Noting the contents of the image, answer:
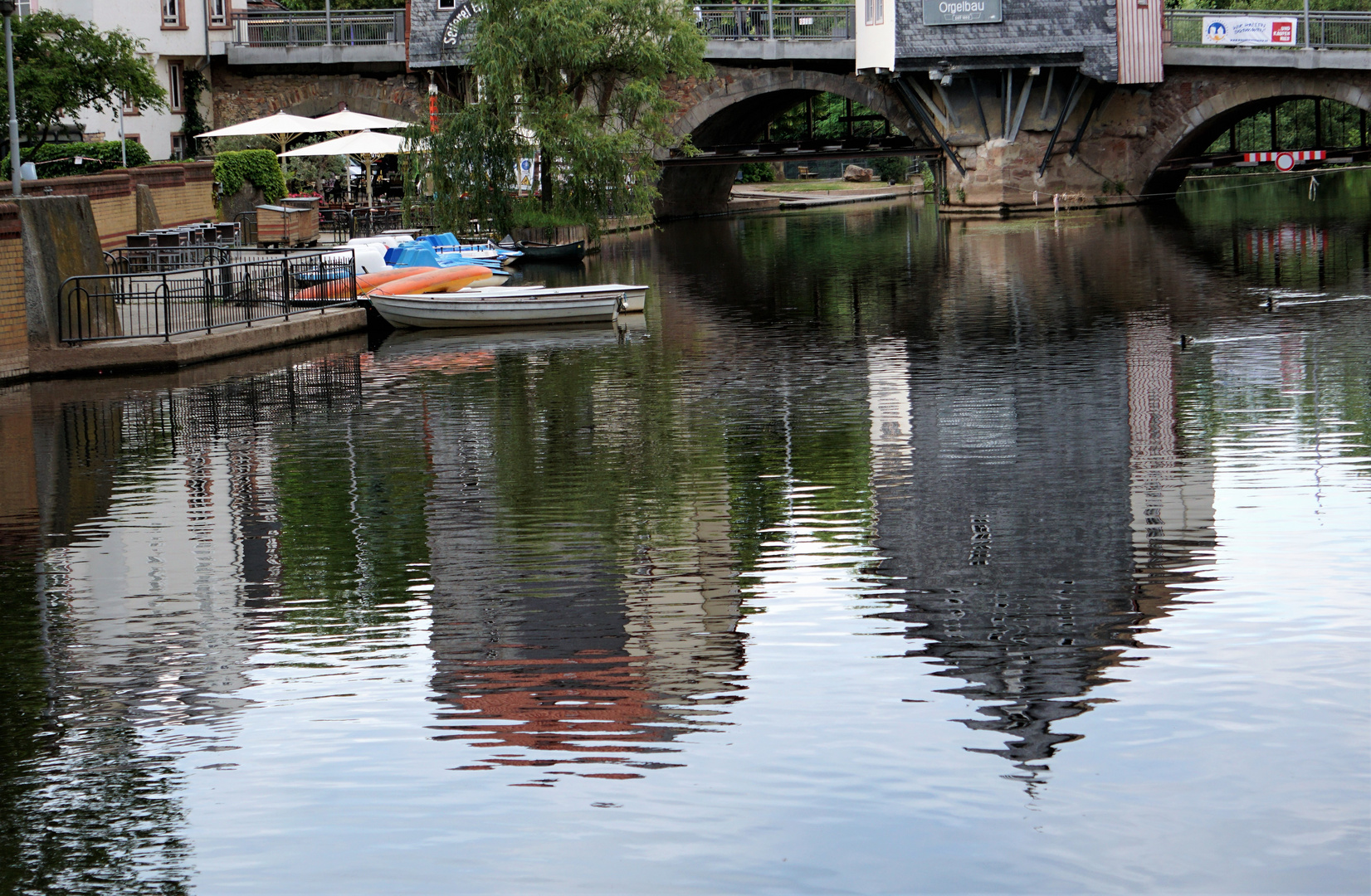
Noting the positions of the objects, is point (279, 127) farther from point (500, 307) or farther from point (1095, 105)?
point (1095, 105)

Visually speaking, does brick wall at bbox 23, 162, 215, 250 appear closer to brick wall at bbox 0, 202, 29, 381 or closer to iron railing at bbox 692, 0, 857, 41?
brick wall at bbox 0, 202, 29, 381

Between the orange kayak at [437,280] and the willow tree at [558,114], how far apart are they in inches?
397

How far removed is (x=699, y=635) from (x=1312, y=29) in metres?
49.5

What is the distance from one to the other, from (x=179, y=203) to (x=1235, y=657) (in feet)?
121

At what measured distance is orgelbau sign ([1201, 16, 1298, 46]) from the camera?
5056 centimetres

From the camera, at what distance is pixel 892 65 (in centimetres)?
5344

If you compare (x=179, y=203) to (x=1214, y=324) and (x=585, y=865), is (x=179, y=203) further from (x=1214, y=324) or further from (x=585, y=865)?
(x=585, y=865)

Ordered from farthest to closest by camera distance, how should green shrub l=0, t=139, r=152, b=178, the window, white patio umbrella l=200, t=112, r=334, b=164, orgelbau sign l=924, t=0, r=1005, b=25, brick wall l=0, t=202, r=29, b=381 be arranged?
1. the window
2. orgelbau sign l=924, t=0, r=1005, b=25
3. white patio umbrella l=200, t=112, r=334, b=164
4. green shrub l=0, t=139, r=152, b=178
5. brick wall l=0, t=202, r=29, b=381

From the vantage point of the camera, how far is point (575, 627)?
9.49 metres

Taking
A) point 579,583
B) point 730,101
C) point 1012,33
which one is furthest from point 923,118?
point 579,583

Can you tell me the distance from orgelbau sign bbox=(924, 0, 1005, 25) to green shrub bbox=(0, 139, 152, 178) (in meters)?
25.2

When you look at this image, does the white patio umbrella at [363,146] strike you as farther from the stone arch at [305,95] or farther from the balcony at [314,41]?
the stone arch at [305,95]

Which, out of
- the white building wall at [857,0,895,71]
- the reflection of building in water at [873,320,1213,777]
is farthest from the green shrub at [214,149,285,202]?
the reflection of building in water at [873,320,1213,777]

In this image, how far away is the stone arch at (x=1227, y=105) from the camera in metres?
51.0
